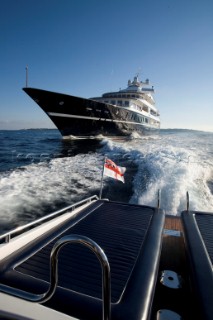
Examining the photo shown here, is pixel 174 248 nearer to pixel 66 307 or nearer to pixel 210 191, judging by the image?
pixel 66 307

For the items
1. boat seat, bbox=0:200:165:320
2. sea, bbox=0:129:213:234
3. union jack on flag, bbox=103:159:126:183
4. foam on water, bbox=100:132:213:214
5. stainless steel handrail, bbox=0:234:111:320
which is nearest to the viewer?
stainless steel handrail, bbox=0:234:111:320

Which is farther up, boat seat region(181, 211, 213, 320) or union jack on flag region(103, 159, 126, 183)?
union jack on flag region(103, 159, 126, 183)

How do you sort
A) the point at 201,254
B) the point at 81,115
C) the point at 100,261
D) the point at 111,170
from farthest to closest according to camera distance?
1. the point at 81,115
2. the point at 111,170
3. the point at 201,254
4. the point at 100,261

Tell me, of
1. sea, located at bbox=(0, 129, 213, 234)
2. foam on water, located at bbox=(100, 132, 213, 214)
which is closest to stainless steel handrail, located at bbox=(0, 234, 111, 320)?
sea, located at bbox=(0, 129, 213, 234)

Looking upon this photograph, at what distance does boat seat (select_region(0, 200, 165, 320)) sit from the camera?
1652mm

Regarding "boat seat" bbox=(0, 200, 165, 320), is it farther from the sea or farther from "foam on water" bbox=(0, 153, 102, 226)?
"foam on water" bbox=(0, 153, 102, 226)

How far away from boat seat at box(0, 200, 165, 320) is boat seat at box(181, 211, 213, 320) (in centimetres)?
40

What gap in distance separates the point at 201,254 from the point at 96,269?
1.29m

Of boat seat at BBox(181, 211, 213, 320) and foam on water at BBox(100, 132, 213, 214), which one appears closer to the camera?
boat seat at BBox(181, 211, 213, 320)

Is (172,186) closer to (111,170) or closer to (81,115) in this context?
→ (111,170)

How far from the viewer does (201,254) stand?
2.44m

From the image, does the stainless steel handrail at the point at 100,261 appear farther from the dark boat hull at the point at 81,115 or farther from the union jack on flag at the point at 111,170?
the dark boat hull at the point at 81,115

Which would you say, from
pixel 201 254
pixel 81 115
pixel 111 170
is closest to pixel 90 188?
pixel 111 170

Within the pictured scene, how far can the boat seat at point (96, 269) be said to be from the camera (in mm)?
1652
